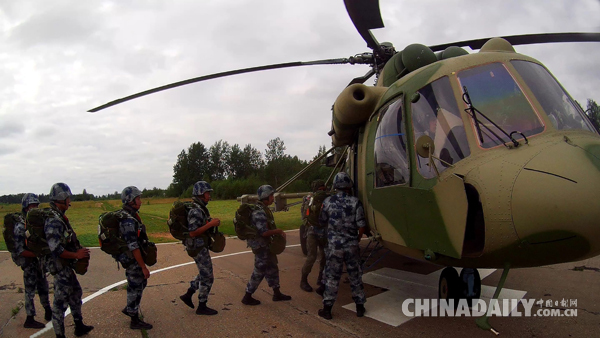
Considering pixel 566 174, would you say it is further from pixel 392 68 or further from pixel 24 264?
pixel 24 264

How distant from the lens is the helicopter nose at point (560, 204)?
242 centimetres

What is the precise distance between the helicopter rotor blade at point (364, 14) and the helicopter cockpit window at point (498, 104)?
226 centimetres

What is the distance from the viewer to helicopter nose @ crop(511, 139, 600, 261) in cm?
242

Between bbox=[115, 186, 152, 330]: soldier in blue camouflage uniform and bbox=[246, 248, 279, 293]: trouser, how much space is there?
53.7 inches

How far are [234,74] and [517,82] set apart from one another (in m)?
4.38

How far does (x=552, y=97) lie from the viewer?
3.34 metres

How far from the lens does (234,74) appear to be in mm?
6352

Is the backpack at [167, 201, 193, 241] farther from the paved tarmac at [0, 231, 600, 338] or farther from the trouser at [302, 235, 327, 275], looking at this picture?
the trouser at [302, 235, 327, 275]

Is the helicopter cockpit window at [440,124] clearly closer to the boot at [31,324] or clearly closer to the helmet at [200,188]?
the helmet at [200,188]

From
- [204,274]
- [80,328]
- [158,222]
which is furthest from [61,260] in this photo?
[158,222]

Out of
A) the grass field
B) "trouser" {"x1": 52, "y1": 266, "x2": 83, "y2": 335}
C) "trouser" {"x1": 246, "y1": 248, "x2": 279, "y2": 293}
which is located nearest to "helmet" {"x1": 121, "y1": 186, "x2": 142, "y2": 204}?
"trouser" {"x1": 52, "y1": 266, "x2": 83, "y2": 335}

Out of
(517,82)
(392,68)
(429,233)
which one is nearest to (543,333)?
(429,233)

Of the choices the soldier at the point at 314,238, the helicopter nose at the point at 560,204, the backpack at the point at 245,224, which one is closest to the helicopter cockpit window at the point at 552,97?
the helicopter nose at the point at 560,204

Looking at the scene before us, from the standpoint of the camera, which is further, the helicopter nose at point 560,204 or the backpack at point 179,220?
the backpack at point 179,220
